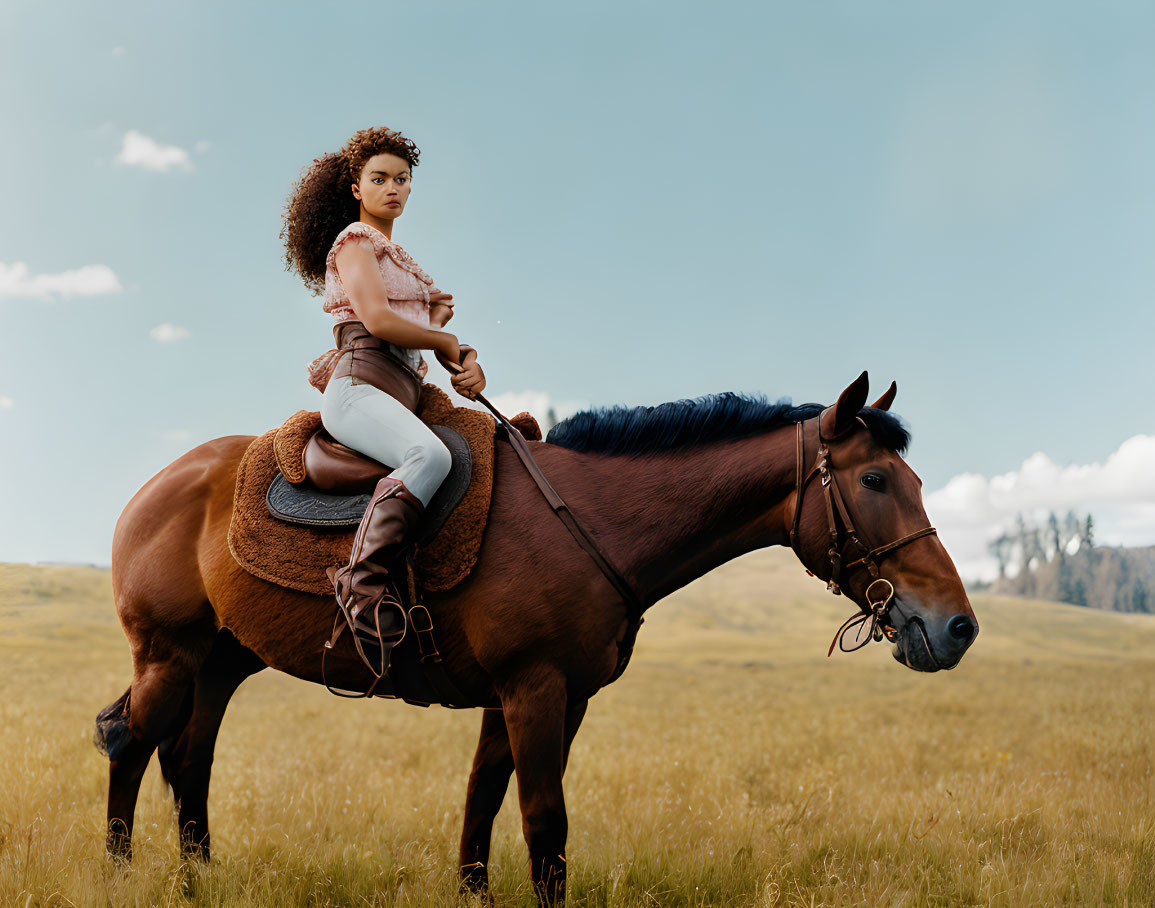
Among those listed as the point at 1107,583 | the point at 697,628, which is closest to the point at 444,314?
the point at 697,628

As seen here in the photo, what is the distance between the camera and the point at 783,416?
158 inches

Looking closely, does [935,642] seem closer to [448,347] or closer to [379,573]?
[379,573]

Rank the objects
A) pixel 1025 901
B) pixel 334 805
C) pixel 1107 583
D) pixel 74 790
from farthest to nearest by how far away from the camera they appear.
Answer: pixel 1107 583
pixel 74 790
pixel 334 805
pixel 1025 901

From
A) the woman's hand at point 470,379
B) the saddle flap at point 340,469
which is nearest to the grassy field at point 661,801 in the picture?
the saddle flap at point 340,469

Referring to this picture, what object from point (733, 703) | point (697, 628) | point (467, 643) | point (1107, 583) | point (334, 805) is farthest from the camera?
point (1107, 583)

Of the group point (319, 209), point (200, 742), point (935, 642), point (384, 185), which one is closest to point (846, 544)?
point (935, 642)

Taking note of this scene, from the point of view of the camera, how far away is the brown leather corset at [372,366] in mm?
4055

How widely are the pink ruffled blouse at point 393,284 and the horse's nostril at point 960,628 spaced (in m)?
2.98

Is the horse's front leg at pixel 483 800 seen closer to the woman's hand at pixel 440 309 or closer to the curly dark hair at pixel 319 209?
the woman's hand at pixel 440 309

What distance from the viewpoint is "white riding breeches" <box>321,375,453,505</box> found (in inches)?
146

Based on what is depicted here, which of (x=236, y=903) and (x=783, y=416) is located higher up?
(x=783, y=416)

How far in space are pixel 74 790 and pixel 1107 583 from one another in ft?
250

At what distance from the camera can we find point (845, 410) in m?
3.71

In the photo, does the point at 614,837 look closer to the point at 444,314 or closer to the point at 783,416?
the point at 783,416
